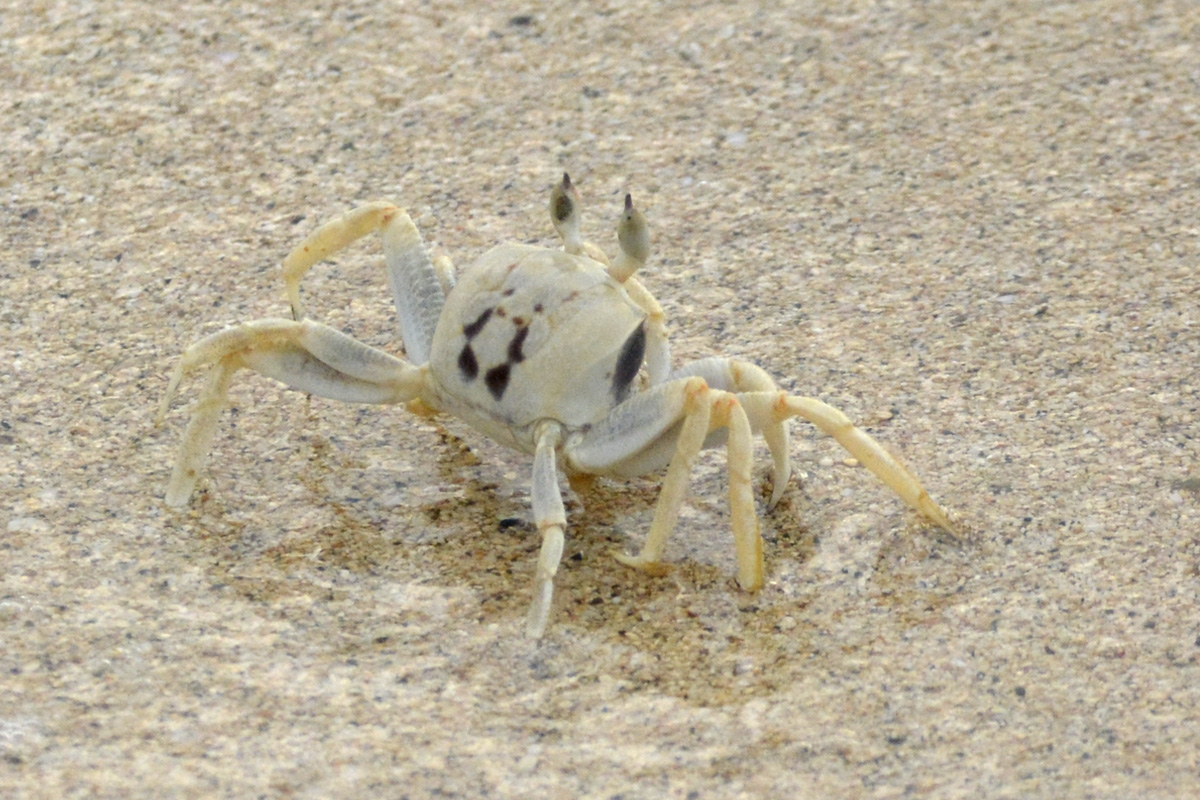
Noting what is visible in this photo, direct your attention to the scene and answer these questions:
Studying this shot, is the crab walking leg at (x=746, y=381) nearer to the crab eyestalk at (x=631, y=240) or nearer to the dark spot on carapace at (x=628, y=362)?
the dark spot on carapace at (x=628, y=362)

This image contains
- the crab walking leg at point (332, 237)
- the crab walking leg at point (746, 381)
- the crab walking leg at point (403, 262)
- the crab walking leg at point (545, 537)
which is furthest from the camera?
the crab walking leg at point (332, 237)

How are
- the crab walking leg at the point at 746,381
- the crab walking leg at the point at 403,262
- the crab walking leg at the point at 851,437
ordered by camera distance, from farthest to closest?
the crab walking leg at the point at 403,262 < the crab walking leg at the point at 746,381 < the crab walking leg at the point at 851,437

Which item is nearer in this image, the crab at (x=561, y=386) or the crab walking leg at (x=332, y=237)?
the crab at (x=561, y=386)

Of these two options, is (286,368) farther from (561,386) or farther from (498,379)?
(561,386)

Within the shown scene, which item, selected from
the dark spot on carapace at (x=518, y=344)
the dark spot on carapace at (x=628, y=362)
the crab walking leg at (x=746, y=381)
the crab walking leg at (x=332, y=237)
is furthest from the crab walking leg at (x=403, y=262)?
the crab walking leg at (x=746, y=381)

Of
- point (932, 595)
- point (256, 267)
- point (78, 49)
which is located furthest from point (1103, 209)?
point (78, 49)

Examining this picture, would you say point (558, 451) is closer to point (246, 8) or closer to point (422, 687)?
point (422, 687)
